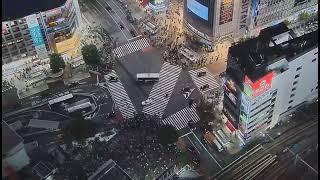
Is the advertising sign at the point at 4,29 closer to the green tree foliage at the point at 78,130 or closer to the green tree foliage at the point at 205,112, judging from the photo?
the green tree foliage at the point at 78,130

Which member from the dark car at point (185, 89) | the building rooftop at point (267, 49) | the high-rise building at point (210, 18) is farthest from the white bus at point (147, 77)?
the building rooftop at point (267, 49)

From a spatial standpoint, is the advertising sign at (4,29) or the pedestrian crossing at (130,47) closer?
the advertising sign at (4,29)

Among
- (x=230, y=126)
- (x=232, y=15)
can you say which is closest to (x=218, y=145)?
(x=230, y=126)

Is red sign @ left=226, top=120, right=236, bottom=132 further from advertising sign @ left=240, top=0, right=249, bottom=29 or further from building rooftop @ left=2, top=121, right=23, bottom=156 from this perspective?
building rooftop @ left=2, top=121, right=23, bottom=156

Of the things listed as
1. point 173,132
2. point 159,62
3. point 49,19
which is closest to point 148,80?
point 159,62

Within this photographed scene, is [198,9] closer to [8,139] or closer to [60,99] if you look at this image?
[60,99]

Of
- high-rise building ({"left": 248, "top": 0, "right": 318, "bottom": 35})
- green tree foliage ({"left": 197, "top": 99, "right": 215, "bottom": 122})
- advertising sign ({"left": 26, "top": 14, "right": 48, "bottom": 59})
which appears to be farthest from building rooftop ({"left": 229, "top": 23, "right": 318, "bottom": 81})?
advertising sign ({"left": 26, "top": 14, "right": 48, "bottom": 59})
